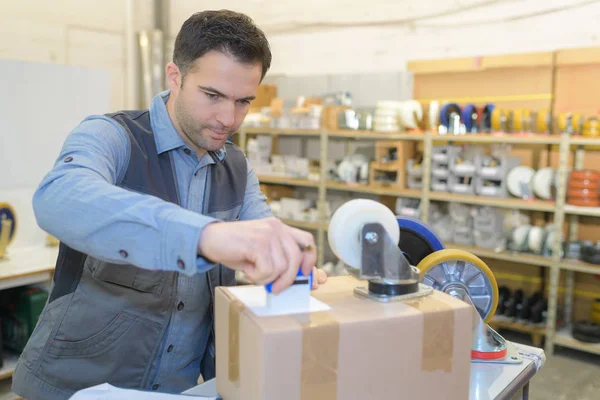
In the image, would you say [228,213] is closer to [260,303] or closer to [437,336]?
[260,303]

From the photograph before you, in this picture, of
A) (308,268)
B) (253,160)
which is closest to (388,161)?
(253,160)

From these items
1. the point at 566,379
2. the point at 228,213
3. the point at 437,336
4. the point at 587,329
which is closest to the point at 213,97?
Result: the point at 228,213

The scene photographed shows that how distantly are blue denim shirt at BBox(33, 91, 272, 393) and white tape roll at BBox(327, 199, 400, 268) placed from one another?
270mm

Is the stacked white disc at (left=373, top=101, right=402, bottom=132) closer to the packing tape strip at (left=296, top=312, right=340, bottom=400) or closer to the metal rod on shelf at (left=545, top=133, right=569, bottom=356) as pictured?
the metal rod on shelf at (left=545, top=133, right=569, bottom=356)

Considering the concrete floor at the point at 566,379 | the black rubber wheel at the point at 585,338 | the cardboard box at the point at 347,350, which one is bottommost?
the concrete floor at the point at 566,379

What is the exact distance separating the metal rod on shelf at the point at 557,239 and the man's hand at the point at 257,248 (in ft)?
10.7

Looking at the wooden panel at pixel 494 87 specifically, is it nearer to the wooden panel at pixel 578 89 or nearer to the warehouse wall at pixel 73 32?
the wooden panel at pixel 578 89

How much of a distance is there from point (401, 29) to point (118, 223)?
4298mm

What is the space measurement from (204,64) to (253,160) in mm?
3902

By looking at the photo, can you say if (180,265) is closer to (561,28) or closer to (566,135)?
(566,135)

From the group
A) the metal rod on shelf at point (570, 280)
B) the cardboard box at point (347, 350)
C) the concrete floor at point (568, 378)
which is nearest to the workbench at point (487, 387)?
the cardboard box at point (347, 350)

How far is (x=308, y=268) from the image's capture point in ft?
2.99

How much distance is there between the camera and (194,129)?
133cm

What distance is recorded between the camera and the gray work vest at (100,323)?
127 cm
